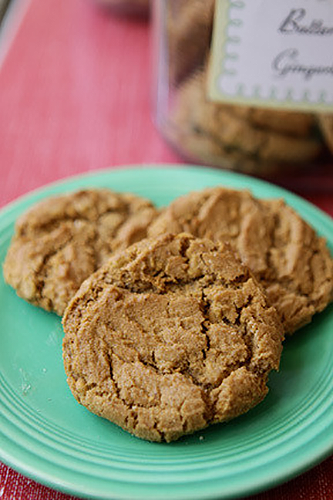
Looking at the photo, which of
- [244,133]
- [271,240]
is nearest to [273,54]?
[244,133]

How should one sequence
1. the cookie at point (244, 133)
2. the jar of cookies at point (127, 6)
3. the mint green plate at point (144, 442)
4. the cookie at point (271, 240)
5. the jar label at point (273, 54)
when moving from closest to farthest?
1. the mint green plate at point (144, 442)
2. the cookie at point (271, 240)
3. the jar label at point (273, 54)
4. the cookie at point (244, 133)
5. the jar of cookies at point (127, 6)

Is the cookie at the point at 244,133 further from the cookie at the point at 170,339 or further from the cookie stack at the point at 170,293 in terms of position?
the cookie at the point at 170,339

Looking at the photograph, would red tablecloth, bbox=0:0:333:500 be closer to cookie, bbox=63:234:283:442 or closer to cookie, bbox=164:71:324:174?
cookie, bbox=164:71:324:174

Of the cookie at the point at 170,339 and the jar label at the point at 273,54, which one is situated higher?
the jar label at the point at 273,54

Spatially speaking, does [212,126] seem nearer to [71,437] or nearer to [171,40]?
[171,40]

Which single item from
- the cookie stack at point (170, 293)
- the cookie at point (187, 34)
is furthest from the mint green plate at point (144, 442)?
the cookie at point (187, 34)

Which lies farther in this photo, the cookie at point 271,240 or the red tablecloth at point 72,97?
the red tablecloth at point 72,97
